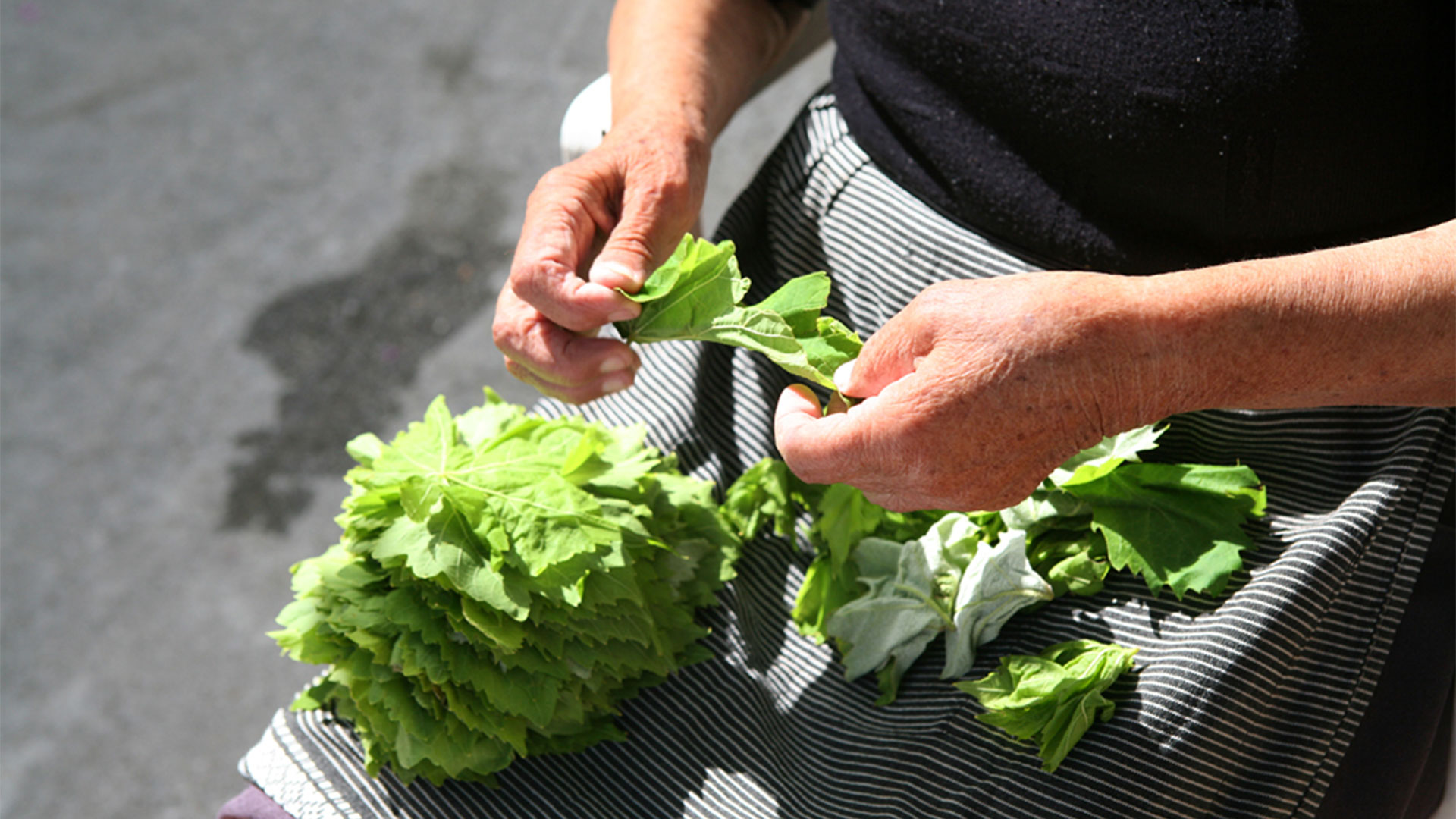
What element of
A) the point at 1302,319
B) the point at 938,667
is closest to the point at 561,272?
the point at 938,667

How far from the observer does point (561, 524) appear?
938 mm

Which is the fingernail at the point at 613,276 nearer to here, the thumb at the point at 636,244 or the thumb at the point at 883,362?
the thumb at the point at 636,244

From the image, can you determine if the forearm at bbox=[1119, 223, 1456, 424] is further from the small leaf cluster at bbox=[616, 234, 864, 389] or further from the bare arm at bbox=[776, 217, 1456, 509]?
the small leaf cluster at bbox=[616, 234, 864, 389]

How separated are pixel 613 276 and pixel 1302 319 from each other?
21.3 inches

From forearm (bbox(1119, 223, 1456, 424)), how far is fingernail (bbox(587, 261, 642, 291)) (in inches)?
16.4

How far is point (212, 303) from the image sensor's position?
2396mm

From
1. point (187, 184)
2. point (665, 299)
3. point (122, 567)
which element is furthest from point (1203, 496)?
point (187, 184)

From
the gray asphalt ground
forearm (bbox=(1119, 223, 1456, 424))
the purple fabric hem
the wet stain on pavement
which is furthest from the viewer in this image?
the wet stain on pavement

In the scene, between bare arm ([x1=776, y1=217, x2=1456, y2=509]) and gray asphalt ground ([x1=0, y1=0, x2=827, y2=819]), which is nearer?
bare arm ([x1=776, y1=217, x2=1456, y2=509])

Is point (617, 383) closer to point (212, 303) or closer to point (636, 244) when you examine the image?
point (636, 244)

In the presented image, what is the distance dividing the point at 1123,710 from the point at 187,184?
2.48 metres

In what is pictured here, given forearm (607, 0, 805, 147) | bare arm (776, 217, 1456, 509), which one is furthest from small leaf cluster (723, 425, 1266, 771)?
forearm (607, 0, 805, 147)

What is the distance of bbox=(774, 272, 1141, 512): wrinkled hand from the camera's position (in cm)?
78

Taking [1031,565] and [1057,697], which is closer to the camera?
[1057,697]
